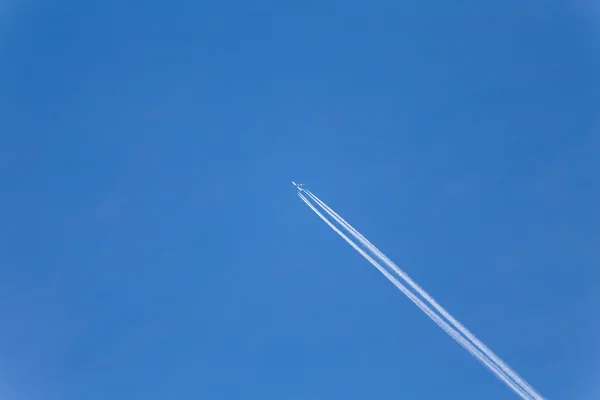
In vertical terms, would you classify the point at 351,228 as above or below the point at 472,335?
above

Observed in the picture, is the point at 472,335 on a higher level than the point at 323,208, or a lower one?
lower

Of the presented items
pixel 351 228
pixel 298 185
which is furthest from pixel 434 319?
pixel 298 185

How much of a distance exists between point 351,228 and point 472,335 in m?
11.2

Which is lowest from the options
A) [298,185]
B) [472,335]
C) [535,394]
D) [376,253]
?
[535,394]

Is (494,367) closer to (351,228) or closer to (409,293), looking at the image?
(409,293)

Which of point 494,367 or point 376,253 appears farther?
point 376,253

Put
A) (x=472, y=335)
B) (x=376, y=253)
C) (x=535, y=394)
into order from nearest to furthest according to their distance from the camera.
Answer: (x=535, y=394)
(x=472, y=335)
(x=376, y=253)

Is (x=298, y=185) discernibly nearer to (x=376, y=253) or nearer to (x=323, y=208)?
(x=323, y=208)

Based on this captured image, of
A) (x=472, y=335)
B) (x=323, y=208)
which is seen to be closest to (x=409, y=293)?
(x=472, y=335)

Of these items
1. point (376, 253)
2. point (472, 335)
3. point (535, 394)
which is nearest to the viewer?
point (535, 394)

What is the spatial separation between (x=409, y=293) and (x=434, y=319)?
2374 mm

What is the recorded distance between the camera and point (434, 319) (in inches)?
1606

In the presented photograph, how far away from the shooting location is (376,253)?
4347 centimetres

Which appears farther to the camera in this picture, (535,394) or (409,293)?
(409,293)
